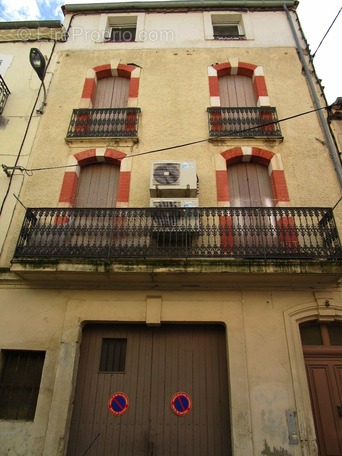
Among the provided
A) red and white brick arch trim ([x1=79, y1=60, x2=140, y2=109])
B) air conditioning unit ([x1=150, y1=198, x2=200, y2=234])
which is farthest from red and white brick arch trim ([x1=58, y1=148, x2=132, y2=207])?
red and white brick arch trim ([x1=79, y1=60, x2=140, y2=109])

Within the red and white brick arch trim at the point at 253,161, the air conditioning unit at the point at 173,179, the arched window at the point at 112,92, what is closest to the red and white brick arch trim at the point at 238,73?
the red and white brick arch trim at the point at 253,161

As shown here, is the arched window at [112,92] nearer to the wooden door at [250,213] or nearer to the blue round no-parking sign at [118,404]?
the wooden door at [250,213]

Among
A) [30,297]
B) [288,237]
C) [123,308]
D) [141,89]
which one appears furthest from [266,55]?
[30,297]

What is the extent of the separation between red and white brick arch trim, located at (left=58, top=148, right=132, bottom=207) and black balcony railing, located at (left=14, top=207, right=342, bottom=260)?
0.71 metres

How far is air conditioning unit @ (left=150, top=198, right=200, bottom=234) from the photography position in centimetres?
650

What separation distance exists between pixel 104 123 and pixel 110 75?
2411 mm

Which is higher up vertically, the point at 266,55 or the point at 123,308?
the point at 266,55

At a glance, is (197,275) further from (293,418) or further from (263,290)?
(293,418)

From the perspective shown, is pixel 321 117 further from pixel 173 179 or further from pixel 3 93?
pixel 3 93

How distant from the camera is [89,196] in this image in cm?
780

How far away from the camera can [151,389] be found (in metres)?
5.88

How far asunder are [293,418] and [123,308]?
11.8 ft

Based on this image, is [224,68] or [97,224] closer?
[97,224]

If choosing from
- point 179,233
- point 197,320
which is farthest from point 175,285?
point 179,233
